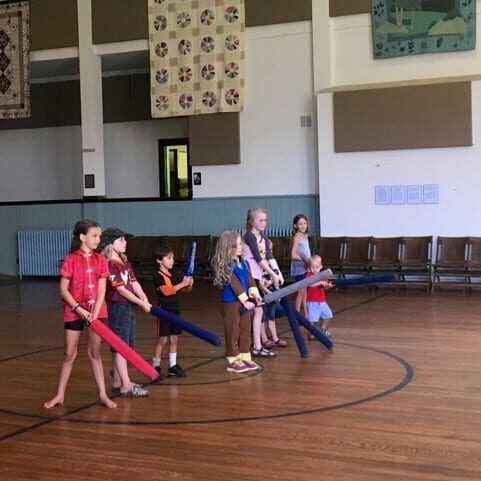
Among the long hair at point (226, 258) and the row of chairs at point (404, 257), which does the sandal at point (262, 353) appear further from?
the row of chairs at point (404, 257)

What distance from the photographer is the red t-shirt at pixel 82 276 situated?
5.84 meters

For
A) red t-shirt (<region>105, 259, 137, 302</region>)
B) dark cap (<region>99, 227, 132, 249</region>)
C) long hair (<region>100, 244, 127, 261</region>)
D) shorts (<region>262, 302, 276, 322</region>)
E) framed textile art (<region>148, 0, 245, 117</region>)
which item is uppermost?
framed textile art (<region>148, 0, 245, 117</region>)

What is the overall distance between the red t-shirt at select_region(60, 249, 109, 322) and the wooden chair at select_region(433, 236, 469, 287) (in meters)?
9.11

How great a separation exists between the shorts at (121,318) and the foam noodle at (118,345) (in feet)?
0.79

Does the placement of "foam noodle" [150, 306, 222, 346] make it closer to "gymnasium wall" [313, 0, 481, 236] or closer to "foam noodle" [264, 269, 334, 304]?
"foam noodle" [264, 269, 334, 304]

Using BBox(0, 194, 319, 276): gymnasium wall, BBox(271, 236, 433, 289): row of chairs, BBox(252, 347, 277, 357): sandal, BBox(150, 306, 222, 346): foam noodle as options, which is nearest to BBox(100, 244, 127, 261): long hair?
BBox(150, 306, 222, 346): foam noodle

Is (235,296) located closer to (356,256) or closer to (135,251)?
(356,256)

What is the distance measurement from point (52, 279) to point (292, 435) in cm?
1352

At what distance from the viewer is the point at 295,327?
7973 mm

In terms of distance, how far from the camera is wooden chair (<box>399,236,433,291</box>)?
13921 millimetres

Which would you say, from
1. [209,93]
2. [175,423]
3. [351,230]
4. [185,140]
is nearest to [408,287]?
[351,230]

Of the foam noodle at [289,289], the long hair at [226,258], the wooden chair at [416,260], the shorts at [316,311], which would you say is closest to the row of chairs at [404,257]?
the wooden chair at [416,260]

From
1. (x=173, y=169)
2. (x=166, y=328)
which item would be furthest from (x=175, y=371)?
(x=173, y=169)

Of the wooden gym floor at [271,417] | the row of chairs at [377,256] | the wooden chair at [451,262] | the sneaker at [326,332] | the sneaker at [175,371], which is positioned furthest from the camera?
the row of chairs at [377,256]
